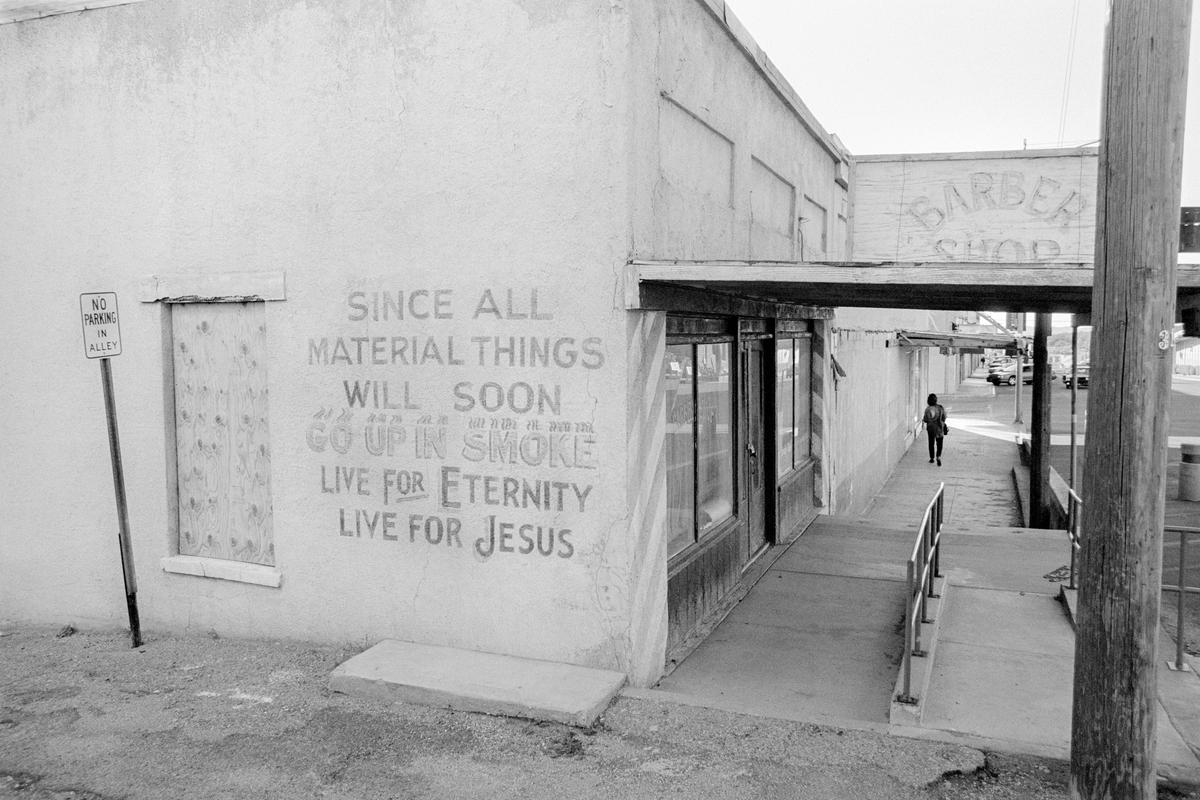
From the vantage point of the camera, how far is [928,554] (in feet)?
25.4

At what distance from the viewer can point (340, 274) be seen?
23.8ft

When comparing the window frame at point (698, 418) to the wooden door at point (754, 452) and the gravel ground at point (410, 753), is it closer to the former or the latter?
the wooden door at point (754, 452)

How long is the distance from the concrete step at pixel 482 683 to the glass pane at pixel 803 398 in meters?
6.99

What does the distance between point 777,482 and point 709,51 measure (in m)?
5.07

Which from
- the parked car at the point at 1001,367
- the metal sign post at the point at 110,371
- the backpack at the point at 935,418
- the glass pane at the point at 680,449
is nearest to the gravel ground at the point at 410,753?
the metal sign post at the point at 110,371

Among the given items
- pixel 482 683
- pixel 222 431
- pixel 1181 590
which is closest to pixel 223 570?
pixel 222 431

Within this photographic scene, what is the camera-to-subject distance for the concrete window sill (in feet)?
25.0

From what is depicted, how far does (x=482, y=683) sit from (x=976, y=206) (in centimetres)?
728

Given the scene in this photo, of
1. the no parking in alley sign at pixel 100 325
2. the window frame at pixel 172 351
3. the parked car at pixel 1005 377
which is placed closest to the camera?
the no parking in alley sign at pixel 100 325

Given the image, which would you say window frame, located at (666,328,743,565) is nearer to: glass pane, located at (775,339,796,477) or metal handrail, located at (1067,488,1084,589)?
glass pane, located at (775,339,796,477)

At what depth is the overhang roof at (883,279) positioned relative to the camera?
545 cm

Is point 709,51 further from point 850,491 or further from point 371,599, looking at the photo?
point 850,491

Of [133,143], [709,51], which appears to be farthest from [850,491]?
[133,143]

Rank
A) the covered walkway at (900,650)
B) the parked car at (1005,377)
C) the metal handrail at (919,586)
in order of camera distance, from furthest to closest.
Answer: the parked car at (1005,377) → the metal handrail at (919,586) → the covered walkway at (900,650)
